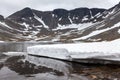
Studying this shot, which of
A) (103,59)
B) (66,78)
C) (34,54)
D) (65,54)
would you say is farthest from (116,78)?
(34,54)

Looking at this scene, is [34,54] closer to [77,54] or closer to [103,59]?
[77,54]

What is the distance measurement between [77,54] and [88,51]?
1.43m

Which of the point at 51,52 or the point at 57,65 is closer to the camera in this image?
the point at 57,65

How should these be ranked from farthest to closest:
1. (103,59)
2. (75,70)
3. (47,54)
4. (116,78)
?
1. (47,54)
2. (103,59)
3. (75,70)
4. (116,78)

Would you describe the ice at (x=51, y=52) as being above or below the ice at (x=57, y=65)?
above

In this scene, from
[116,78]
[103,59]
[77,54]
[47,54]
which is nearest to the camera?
[116,78]

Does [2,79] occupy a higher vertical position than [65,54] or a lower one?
lower

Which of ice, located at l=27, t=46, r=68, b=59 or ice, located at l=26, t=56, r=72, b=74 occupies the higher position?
ice, located at l=27, t=46, r=68, b=59

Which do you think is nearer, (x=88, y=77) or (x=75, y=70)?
(x=88, y=77)

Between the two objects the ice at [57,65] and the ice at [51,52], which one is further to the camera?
the ice at [51,52]

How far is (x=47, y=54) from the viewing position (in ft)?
114

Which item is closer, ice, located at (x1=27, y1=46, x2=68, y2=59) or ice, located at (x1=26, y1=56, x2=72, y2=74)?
ice, located at (x1=26, y1=56, x2=72, y2=74)

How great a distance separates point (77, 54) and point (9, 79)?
9995mm

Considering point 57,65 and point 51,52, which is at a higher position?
point 51,52
